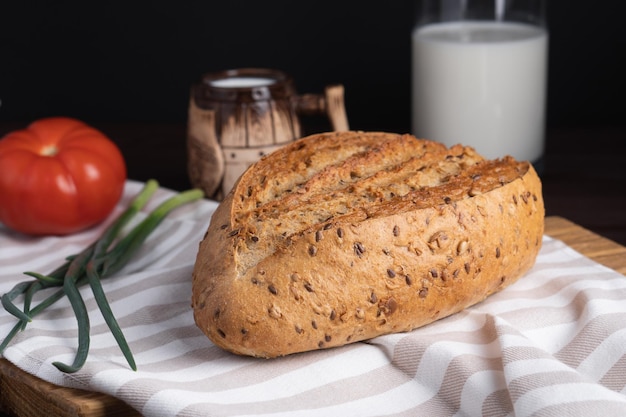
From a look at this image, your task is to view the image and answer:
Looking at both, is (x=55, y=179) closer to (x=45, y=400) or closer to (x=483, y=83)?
(x=45, y=400)

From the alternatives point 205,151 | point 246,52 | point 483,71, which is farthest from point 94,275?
point 246,52

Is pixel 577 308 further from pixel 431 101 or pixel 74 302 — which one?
pixel 431 101

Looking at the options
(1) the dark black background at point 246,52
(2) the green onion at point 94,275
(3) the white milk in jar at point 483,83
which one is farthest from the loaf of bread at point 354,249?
(1) the dark black background at point 246,52

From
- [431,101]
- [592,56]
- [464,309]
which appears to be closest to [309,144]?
[464,309]

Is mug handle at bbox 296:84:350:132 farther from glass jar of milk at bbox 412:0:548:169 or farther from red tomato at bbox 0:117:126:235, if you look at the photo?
red tomato at bbox 0:117:126:235

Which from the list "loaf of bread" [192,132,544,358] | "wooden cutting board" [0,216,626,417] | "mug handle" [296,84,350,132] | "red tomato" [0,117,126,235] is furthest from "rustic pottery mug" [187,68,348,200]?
"wooden cutting board" [0,216,626,417]

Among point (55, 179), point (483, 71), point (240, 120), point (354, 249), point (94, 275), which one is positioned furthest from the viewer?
point (483, 71)

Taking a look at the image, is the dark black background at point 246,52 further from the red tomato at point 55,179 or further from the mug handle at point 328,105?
the red tomato at point 55,179

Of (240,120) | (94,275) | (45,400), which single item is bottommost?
(45,400)
